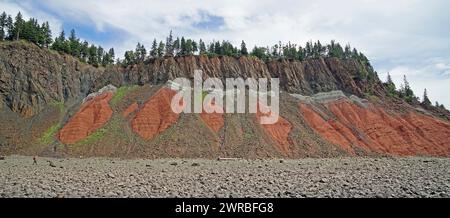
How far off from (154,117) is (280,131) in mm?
21440

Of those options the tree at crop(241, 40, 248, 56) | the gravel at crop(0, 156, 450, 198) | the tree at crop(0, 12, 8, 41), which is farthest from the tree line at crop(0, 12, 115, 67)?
the gravel at crop(0, 156, 450, 198)

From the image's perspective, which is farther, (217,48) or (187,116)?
(217,48)

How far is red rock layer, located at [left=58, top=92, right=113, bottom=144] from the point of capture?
58509mm

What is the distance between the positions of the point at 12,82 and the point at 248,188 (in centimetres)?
6214

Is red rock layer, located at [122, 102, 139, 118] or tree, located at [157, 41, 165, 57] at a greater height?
tree, located at [157, 41, 165, 57]

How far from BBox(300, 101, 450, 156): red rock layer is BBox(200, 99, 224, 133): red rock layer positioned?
55.1 feet

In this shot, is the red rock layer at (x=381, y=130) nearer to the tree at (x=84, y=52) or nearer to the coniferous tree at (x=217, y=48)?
the coniferous tree at (x=217, y=48)

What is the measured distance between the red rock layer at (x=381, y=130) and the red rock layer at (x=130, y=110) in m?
31.1

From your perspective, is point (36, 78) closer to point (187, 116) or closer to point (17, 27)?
point (17, 27)

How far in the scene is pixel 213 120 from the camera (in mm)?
62844

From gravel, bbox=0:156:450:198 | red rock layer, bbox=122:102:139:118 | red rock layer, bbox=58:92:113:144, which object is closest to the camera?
gravel, bbox=0:156:450:198

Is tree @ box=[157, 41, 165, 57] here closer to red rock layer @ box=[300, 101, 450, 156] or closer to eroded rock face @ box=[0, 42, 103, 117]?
eroded rock face @ box=[0, 42, 103, 117]

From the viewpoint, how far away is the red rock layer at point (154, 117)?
59.6 meters

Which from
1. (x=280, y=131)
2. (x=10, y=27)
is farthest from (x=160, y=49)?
(x=280, y=131)
